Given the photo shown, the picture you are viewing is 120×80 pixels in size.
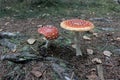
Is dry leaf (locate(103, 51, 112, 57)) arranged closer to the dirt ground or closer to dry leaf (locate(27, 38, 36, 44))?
the dirt ground

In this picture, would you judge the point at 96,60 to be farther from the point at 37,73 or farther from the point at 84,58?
the point at 37,73

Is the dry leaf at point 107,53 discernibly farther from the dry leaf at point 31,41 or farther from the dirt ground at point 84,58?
the dry leaf at point 31,41

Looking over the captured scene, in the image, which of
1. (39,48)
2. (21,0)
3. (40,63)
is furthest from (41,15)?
(40,63)

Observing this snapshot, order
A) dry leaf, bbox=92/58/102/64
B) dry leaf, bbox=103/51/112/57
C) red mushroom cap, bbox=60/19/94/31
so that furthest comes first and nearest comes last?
dry leaf, bbox=103/51/112/57, dry leaf, bbox=92/58/102/64, red mushroom cap, bbox=60/19/94/31

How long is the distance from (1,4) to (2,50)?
238 centimetres

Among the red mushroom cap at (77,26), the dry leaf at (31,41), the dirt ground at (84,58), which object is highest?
the red mushroom cap at (77,26)

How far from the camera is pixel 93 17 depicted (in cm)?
542

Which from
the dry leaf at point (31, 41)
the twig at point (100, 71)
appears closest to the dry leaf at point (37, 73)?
the dry leaf at point (31, 41)

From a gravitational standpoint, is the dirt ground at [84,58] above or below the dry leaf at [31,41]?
below

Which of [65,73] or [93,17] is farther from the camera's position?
[93,17]

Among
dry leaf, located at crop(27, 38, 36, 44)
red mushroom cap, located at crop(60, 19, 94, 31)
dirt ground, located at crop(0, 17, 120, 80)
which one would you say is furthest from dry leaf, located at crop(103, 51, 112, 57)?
dry leaf, located at crop(27, 38, 36, 44)

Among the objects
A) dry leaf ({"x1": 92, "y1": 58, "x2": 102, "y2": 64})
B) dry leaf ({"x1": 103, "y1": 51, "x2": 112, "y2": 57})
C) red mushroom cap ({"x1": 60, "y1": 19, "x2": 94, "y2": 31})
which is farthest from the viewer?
dry leaf ({"x1": 103, "y1": 51, "x2": 112, "y2": 57})

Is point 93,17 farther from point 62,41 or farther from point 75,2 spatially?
point 62,41

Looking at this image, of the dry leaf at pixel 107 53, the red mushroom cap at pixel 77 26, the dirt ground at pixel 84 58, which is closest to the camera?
the red mushroom cap at pixel 77 26
